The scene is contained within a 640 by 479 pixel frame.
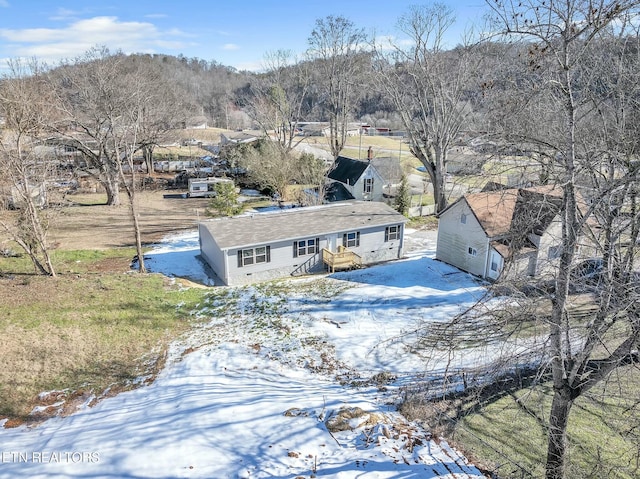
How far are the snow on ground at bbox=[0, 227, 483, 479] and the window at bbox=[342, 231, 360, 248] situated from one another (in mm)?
5712

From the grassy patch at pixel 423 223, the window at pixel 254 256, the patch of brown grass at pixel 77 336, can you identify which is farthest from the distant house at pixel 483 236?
the patch of brown grass at pixel 77 336

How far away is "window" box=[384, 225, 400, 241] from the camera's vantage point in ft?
83.0

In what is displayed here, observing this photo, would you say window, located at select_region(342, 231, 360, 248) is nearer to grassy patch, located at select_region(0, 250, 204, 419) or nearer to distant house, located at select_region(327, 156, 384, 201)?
grassy patch, located at select_region(0, 250, 204, 419)

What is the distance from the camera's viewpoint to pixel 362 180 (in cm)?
3856

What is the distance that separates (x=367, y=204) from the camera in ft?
90.0

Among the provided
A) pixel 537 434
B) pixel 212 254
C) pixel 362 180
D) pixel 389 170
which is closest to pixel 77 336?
pixel 212 254

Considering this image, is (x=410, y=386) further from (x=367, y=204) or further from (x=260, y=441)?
(x=367, y=204)

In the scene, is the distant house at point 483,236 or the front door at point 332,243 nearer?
the distant house at point 483,236

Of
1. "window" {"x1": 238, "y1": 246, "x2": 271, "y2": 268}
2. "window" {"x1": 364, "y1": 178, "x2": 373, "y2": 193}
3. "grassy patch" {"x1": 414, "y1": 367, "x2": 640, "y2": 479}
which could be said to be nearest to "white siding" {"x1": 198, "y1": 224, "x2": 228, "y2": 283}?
"window" {"x1": 238, "y1": 246, "x2": 271, "y2": 268}

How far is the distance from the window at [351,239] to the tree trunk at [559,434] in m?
16.3

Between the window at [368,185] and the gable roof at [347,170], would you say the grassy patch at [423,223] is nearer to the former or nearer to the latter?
the window at [368,185]

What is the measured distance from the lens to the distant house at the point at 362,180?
127 ft

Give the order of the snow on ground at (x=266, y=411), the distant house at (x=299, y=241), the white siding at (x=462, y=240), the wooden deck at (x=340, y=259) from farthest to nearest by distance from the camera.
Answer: the wooden deck at (x=340, y=259) → the distant house at (x=299, y=241) → the white siding at (x=462, y=240) → the snow on ground at (x=266, y=411)

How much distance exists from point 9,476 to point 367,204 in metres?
21.9
